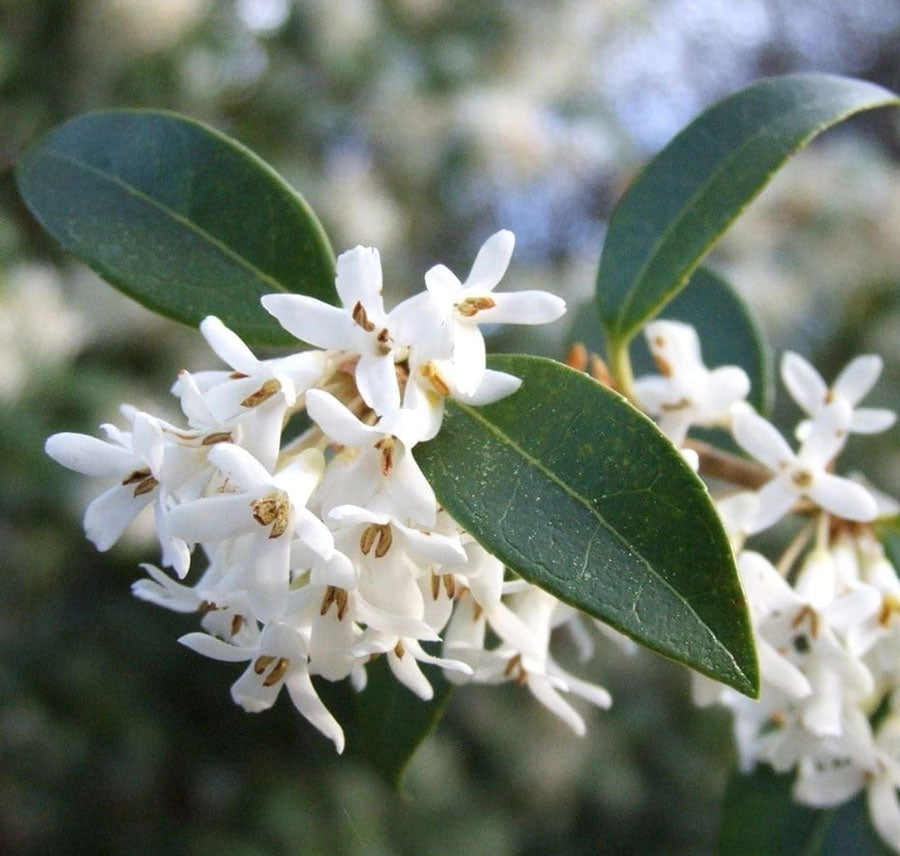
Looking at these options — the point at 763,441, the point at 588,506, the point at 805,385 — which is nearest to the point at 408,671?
the point at 588,506

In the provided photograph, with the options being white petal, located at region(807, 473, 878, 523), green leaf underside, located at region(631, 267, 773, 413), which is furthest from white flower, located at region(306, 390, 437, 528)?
green leaf underside, located at region(631, 267, 773, 413)

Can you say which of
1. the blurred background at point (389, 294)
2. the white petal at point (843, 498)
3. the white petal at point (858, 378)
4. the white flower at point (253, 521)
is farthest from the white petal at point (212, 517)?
the blurred background at point (389, 294)

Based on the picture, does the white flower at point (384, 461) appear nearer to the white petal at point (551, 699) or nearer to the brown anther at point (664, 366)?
the white petal at point (551, 699)

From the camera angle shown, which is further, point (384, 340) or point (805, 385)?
point (805, 385)

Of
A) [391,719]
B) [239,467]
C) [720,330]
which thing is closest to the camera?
[239,467]

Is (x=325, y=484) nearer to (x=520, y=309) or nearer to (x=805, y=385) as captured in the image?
(x=520, y=309)

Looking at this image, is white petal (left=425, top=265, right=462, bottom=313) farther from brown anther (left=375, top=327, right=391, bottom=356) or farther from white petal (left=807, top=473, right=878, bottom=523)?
white petal (left=807, top=473, right=878, bottom=523)

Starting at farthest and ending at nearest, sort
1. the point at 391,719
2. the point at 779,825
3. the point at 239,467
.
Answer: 1. the point at 779,825
2. the point at 391,719
3. the point at 239,467
